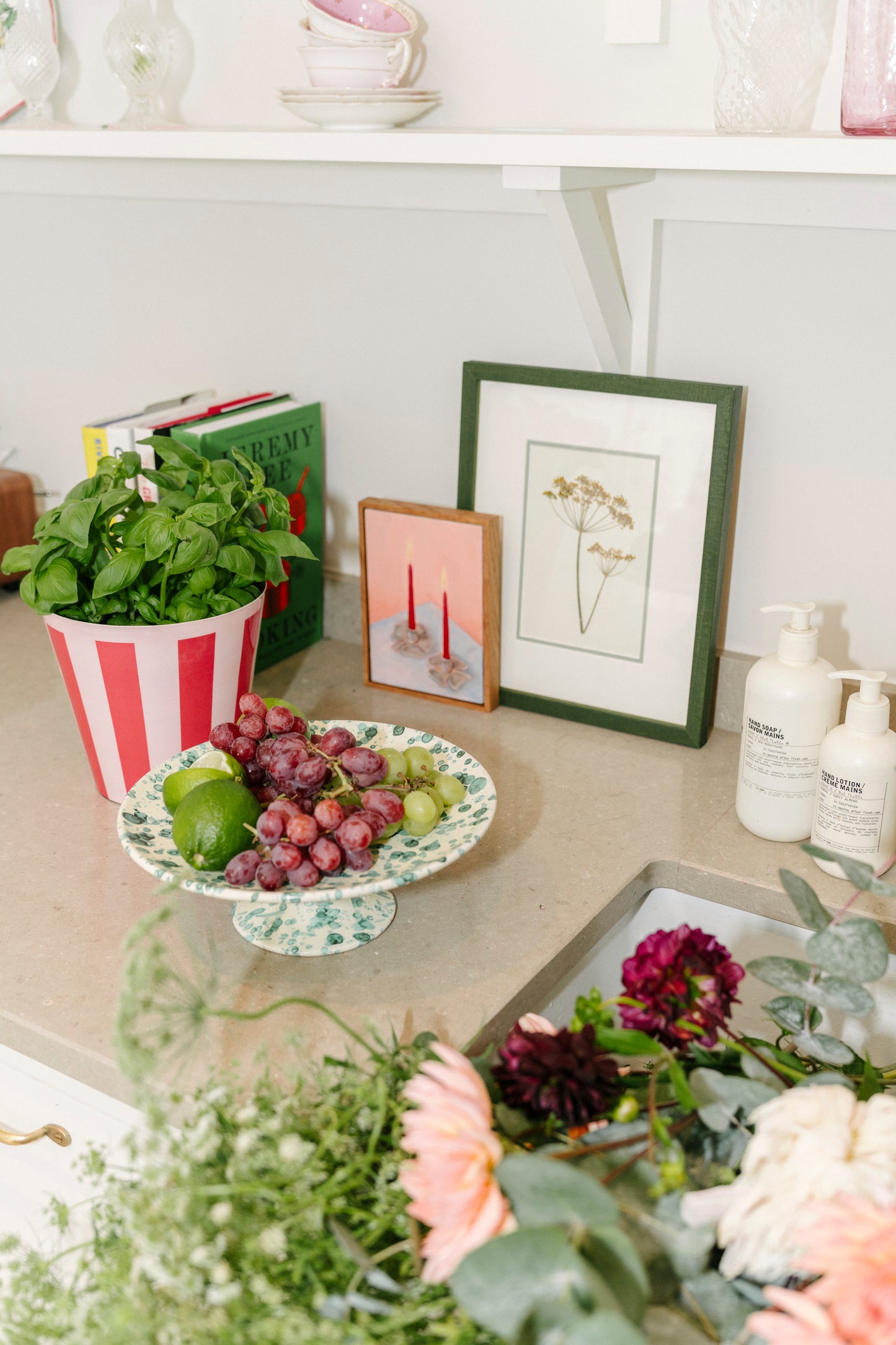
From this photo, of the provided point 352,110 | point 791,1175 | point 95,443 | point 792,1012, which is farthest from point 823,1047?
point 95,443

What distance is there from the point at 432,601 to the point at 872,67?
2.20ft

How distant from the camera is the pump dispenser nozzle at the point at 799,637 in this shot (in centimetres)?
100

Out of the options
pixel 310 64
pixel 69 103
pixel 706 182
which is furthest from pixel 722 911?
pixel 69 103

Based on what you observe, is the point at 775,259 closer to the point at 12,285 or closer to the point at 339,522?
the point at 339,522

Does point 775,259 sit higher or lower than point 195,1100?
higher

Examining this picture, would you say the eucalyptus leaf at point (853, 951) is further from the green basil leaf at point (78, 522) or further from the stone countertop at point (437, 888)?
the green basil leaf at point (78, 522)

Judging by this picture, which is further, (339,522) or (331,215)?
(339,522)

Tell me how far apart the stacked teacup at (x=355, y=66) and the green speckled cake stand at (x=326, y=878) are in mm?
577

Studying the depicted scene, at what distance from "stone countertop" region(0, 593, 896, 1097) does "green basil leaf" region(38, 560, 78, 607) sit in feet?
0.71

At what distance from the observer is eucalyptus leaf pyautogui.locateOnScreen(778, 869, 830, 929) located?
74cm

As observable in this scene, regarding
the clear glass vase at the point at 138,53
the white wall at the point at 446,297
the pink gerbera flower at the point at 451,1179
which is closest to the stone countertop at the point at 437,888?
the pink gerbera flower at the point at 451,1179

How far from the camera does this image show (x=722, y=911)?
3.55 feet

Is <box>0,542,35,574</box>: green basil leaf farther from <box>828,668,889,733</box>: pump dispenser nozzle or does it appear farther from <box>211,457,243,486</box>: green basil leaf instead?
<box>828,668,889,733</box>: pump dispenser nozzle

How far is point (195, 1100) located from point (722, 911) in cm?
57
